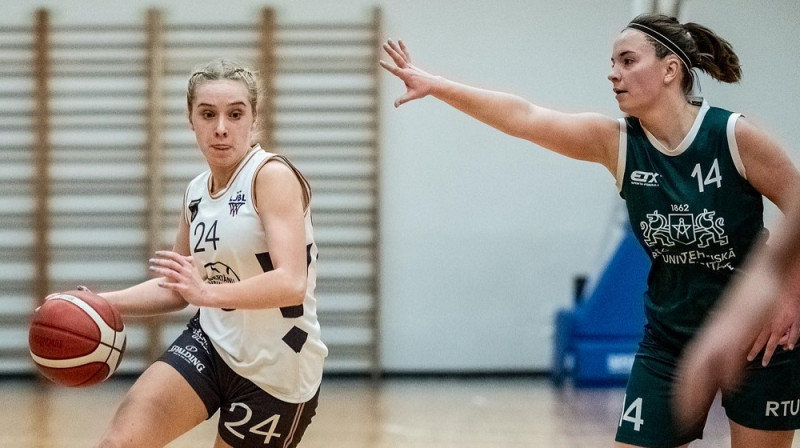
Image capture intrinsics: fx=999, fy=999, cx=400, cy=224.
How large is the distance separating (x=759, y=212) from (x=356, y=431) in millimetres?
3783

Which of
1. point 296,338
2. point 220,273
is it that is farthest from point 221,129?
point 296,338

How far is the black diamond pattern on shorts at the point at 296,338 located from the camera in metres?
2.91

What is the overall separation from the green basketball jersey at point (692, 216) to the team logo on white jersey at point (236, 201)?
1.12 m

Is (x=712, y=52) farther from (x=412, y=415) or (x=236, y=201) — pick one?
(x=412, y=415)

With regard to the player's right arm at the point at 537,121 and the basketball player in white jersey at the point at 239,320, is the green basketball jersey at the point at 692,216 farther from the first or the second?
the basketball player in white jersey at the point at 239,320

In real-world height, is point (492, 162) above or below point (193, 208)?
below

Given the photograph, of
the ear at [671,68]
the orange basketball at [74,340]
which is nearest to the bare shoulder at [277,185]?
the orange basketball at [74,340]

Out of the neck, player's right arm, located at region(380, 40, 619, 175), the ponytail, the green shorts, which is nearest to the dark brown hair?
the ponytail

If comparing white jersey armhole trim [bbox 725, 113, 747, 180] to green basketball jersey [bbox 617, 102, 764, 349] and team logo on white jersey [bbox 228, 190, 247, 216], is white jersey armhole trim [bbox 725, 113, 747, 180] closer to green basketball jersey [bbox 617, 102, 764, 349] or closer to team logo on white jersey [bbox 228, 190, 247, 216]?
green basketball jersey [bbox 617, 102, 764, 349]

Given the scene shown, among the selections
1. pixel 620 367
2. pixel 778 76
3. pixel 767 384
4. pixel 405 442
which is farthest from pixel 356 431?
pixel 778 76

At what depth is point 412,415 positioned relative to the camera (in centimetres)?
678

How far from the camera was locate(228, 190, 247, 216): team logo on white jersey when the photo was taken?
2.89m

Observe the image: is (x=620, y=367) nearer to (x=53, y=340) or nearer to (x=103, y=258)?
(x=103, y=258)

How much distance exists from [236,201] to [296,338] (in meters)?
0.44
